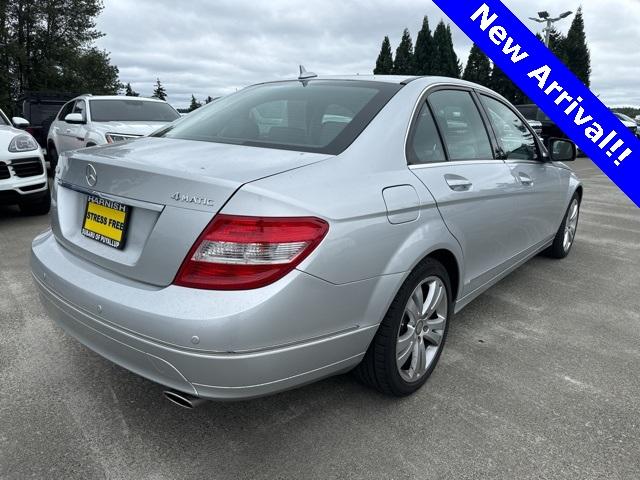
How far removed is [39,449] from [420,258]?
1744 millimetres

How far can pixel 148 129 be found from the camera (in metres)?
7.30

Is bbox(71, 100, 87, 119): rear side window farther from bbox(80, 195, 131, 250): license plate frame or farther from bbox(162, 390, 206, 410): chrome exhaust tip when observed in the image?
bbox(162, 390, 206, 410): chrome exhaust tip

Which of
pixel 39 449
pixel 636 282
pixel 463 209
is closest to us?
pixel 39 449

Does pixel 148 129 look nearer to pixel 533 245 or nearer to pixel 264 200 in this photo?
pixel 533 245

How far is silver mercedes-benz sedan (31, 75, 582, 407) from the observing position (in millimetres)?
1723

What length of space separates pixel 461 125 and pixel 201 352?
203cm

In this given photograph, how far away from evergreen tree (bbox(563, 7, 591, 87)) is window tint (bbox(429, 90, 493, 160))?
60941mm

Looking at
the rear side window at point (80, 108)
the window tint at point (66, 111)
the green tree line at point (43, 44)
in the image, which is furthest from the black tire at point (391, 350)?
the green tree line at point (43, 44)

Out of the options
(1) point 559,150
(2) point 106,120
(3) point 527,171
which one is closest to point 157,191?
(3) point 527,171

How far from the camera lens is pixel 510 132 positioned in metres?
3.56

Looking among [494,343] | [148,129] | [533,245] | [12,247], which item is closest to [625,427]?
[494,343]

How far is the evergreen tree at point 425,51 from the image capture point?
54.6 meters

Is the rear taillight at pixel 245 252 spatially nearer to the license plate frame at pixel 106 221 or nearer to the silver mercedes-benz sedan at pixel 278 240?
the silver mercedes-benz sedan at pixel 278 240

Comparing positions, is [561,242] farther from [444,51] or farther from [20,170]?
[444,51]
